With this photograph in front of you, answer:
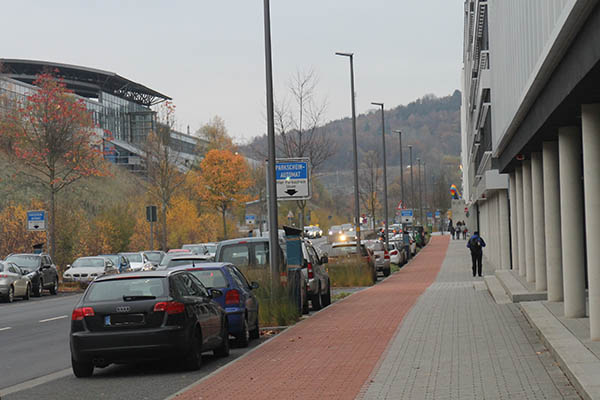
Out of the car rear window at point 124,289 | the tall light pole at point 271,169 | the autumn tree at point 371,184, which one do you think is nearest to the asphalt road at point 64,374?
the car rear window at point 124,289

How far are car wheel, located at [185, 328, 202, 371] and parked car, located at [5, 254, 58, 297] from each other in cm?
2591

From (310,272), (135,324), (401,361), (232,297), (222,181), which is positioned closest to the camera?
(401,361)

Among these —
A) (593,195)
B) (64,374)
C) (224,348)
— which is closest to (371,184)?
(224,348)

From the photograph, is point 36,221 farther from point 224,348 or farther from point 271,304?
point 224,348

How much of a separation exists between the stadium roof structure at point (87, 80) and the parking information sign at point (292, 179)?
7603 centimetres

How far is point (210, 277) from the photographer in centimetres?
1700

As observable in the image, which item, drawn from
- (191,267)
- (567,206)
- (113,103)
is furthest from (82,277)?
(113,103)

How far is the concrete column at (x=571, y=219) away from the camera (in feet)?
49.9

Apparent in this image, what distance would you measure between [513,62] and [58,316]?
14.1 m

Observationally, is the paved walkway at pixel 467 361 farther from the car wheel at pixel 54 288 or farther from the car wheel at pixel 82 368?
the car wheel at pixel 54 288

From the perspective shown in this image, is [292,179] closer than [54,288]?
Yes

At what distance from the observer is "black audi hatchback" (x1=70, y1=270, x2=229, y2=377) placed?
13.2 metres

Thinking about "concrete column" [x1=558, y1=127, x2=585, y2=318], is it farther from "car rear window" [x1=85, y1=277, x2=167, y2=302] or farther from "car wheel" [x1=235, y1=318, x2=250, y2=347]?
"car rear window" [x1=85, y1=277, x2=167, y2=302]

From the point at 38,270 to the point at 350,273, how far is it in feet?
42.3
